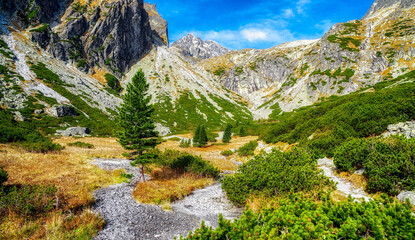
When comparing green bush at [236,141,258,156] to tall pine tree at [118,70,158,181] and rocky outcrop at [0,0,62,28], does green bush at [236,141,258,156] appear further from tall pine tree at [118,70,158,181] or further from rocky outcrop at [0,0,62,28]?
rocky outcrop at [0,0,62,28]

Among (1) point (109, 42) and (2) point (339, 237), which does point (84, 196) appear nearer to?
(2) point (339, 237)

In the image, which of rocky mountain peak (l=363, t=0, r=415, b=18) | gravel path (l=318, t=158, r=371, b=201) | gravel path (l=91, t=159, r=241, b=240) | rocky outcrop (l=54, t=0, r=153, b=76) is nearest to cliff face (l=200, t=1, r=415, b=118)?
rocky mountain peak (l=363, t=0, r=415, b=18)

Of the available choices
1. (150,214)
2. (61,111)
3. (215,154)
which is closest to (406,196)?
(150,214)

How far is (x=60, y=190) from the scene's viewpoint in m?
10.3

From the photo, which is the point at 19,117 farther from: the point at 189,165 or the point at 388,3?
the point at 388,3

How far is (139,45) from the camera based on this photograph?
13138 cm

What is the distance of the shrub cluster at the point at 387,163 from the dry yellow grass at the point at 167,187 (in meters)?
10.3

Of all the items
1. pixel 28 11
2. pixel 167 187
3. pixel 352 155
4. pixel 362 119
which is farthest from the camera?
pixel 28 11

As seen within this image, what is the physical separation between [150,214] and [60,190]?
225 inches

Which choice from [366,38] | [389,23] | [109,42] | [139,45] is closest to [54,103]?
[109,42]

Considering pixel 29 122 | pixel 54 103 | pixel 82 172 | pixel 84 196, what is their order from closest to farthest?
1. pixel 84 196
2. pixel 82 172
3. pixel 29 122
4. pixel 54 103

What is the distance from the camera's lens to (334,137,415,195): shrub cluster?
7094 millimetres

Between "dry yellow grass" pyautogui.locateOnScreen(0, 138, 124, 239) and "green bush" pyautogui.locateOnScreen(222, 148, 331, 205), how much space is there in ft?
24.1

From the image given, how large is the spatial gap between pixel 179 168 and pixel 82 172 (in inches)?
318
